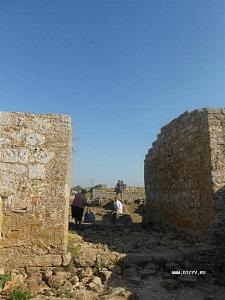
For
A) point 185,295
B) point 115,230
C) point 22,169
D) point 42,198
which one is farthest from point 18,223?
point 115,230

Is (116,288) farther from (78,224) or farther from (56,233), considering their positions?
(78,224)

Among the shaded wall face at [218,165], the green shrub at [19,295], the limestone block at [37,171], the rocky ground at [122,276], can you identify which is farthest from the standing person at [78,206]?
the green shrub at [19,295]

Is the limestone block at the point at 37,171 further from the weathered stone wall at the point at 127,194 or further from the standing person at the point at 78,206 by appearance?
the weathered stone wall at the point at 127,194

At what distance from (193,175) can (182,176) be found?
520 mm

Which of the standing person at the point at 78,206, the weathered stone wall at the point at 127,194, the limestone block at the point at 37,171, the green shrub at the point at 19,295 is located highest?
the limestone block at the point at 37,171

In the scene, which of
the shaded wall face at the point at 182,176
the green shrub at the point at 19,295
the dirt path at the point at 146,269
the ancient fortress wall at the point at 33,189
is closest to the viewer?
the green shrub at the point at 19,295

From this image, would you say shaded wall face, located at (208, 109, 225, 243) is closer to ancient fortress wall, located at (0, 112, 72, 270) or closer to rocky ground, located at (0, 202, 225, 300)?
rocky ground, located at (0, 202, 225, 300)

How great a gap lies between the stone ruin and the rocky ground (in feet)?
2.06

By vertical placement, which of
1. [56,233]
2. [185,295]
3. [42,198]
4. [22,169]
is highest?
[22,169]

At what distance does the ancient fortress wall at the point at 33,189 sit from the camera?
506 cm

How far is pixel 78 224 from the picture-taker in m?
8.70

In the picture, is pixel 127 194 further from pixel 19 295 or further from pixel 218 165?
pixel 19 295

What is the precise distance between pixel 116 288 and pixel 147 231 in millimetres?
3854

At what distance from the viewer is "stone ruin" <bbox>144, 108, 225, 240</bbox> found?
623 cm
